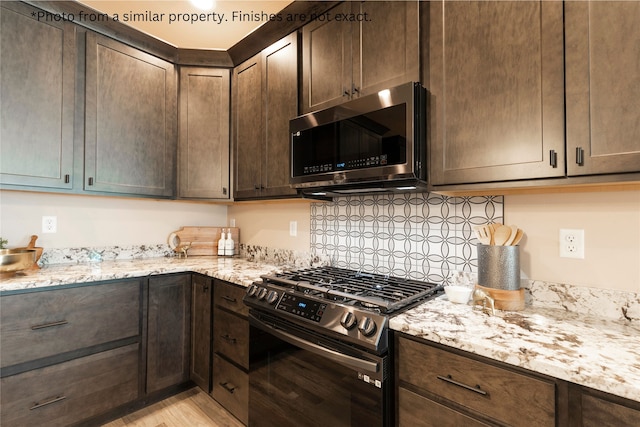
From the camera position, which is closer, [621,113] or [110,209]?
[621,113]

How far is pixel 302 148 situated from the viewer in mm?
1766

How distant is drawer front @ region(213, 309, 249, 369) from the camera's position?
1.72 meters

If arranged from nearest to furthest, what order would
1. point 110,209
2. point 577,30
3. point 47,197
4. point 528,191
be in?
point 577,30 → point 528,191 → point 47,197 → point 110,209

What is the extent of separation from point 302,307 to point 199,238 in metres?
1.71

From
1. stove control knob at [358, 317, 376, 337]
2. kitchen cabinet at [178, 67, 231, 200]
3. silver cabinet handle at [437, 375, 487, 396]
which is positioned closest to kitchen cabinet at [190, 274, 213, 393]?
kitchen cabinet at [178, 67, 231, 200]

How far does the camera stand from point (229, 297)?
1837 mm

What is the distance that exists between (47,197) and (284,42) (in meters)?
1.93

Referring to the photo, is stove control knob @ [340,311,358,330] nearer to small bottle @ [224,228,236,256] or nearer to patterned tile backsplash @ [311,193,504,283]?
patterned tile backsplash @ [311,193,504,283]

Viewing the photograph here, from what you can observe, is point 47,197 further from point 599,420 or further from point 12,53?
point 599,420

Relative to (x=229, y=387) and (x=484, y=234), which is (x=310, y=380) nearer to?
(x=229, y=387)

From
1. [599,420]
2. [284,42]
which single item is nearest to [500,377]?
[599,420]

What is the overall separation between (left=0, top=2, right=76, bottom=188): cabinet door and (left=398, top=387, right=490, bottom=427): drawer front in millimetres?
2230

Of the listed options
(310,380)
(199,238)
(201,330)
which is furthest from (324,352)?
(199,238)

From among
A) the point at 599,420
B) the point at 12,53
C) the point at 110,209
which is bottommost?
the point at 599,420
